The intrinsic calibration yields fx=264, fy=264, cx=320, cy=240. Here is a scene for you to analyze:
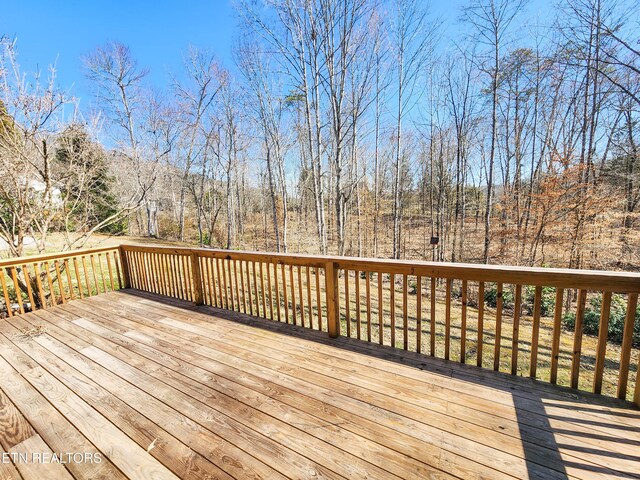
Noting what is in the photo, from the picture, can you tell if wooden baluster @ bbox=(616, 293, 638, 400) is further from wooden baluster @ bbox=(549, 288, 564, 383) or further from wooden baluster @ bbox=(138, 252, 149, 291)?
wooden baluster @ bbox=(138, 252, 149, 291)

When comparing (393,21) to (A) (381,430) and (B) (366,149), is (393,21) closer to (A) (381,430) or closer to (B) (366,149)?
(B) (366,149)

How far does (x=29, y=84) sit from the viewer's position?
13.1 ft

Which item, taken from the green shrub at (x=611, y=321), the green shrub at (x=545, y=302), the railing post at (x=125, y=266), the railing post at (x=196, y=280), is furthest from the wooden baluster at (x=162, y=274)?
the green shrub at (x=545, y=302)

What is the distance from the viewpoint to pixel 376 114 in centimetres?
970

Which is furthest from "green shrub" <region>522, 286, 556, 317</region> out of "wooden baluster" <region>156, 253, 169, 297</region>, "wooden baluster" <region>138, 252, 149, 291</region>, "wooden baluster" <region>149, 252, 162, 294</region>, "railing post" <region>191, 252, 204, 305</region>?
"wooden baluster" <region>138, 252, 149, 291</region>

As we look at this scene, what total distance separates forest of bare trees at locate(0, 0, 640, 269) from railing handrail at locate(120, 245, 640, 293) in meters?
4.56

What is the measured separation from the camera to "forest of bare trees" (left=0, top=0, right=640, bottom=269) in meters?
4.68

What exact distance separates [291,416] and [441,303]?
240 inches

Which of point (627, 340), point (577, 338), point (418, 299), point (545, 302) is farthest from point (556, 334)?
point (545, 302)

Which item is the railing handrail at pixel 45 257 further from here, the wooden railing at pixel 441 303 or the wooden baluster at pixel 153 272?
the wooden baluster at pixel 153 272

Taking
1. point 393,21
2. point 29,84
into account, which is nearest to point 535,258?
point 393,21

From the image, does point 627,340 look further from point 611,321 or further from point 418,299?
point 611,321

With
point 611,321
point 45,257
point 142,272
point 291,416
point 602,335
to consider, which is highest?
point 45,257

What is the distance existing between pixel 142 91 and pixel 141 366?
11.4 m
